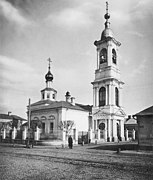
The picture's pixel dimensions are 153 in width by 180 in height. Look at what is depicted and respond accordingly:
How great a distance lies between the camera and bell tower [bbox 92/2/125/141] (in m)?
26.6

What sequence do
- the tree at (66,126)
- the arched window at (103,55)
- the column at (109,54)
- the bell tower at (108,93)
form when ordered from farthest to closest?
the arched window at (103,55) < the column at (109,54) < the bell tower at (108,93) < the tree at (66,126)

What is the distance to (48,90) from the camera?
3600cm

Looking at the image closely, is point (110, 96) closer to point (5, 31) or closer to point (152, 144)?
point (152, 144)

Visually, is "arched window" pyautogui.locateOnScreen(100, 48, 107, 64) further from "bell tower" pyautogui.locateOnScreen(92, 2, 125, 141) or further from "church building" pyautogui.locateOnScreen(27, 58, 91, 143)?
"church building" pyautogui.locateOnScreen(27, 58, 91, 143)

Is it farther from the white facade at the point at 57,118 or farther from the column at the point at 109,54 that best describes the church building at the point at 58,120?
the column at the point at 109,54

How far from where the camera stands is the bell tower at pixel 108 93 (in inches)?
1048

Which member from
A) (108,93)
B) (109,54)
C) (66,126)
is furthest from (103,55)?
(66,126)

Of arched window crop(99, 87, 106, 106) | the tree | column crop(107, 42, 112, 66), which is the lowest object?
the tree

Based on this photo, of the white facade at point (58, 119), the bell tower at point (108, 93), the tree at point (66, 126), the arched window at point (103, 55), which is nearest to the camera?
the tree at point (66, 126)

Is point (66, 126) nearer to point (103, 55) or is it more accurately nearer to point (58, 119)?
point (58, 119)

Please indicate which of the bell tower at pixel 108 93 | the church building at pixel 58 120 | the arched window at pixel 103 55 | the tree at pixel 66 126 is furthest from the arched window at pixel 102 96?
the tree at pixel 66 126

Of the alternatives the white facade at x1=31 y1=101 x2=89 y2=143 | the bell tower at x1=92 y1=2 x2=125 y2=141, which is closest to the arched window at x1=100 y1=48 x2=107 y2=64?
the bell tower at x1=92 y1=2 x2=125 y2=141

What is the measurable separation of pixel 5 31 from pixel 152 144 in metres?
10.4

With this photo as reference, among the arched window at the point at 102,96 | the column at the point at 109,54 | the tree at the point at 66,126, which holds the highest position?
the column at the point at 109,54
